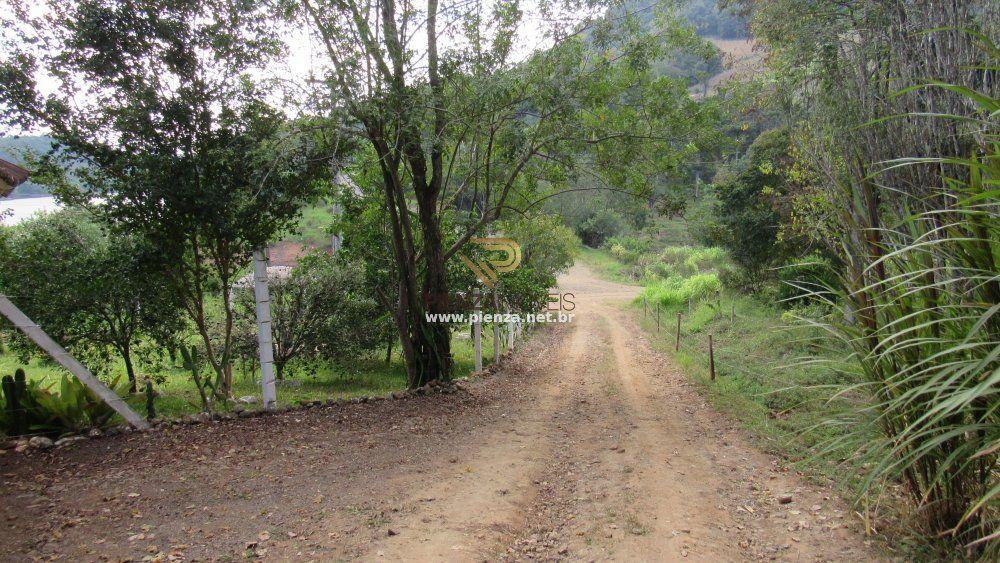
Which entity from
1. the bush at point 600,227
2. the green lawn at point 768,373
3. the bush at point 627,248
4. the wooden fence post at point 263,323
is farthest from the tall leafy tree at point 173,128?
the bush at point 600,227

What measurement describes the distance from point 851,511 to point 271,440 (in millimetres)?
5365

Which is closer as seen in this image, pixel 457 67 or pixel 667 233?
pixel 457 67

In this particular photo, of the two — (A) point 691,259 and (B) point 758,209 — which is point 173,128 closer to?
(B) point 758,209

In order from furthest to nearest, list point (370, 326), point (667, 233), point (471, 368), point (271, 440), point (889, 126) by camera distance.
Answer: point (667, 233), point (471, 368), point (370, 326), point (271, 440), point (889, 126)

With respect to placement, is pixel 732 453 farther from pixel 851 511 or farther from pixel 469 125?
pixel 469 125

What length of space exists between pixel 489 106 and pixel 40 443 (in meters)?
5.96

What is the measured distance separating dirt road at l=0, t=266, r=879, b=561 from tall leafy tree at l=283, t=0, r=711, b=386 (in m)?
2.68

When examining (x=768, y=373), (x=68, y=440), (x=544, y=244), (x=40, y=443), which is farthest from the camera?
(x=544, y=244)

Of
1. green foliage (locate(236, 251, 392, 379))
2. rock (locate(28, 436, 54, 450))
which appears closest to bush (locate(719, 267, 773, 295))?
green foliage (locate(236, 251, 392, 379))

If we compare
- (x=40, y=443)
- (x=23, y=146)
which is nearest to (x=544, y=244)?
(x=23, y=146)

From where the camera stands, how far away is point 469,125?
7359 millimetres

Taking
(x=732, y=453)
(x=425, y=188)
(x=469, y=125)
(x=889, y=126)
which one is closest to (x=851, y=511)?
(x=732, y=453)

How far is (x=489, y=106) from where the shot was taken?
22.9 ft

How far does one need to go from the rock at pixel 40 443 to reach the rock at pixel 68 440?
6cm
